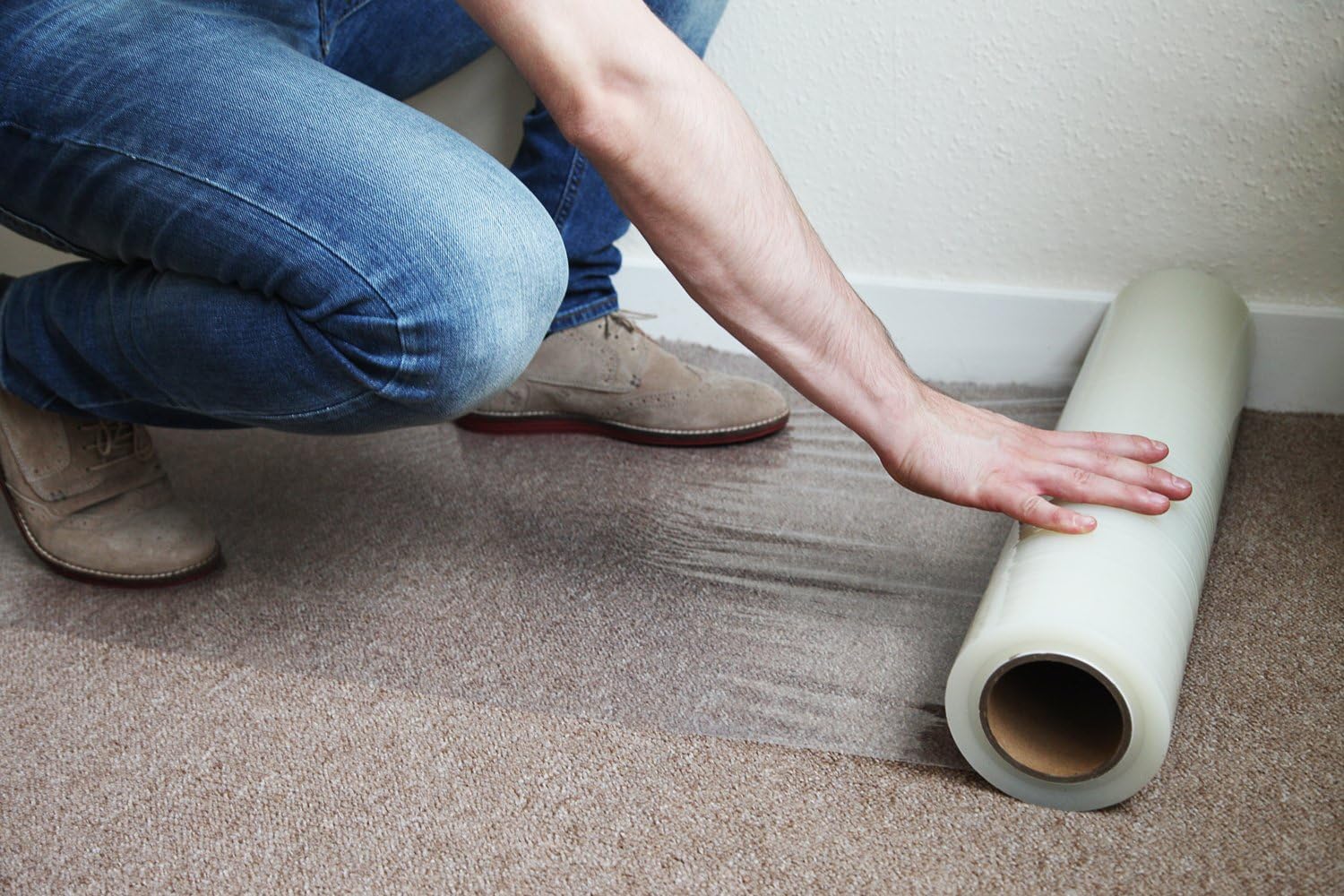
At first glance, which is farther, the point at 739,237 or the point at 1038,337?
the point at 1038,337

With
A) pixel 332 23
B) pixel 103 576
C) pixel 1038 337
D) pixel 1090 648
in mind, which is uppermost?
pixel 332 23

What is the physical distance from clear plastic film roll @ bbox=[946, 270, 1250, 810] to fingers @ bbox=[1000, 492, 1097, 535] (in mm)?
12

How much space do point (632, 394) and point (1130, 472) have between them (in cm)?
72

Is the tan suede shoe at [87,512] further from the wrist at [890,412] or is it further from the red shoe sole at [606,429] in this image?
the wrist at [890,412]

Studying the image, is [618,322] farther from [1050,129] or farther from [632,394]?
[1050,129]

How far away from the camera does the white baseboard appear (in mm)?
1512

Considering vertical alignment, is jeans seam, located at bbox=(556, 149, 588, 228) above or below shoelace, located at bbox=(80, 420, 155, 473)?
above

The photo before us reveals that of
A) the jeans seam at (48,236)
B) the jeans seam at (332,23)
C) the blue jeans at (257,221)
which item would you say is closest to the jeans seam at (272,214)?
the blue jeans at (257,221)

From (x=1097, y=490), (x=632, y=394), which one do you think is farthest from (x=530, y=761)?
(x=632, y=394)

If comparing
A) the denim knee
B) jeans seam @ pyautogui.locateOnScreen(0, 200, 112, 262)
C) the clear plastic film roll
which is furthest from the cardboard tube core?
jeans seam @ pyautogui.locateOnScreen(0, 200, 112, 262)

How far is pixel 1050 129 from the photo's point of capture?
1509mm

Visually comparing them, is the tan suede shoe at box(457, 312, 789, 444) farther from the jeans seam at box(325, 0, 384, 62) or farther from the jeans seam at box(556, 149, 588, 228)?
the jeans seam at box(325, 0, 384, 62)

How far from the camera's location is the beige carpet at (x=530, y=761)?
2.60 ft

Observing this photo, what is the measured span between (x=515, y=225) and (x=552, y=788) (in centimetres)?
48
